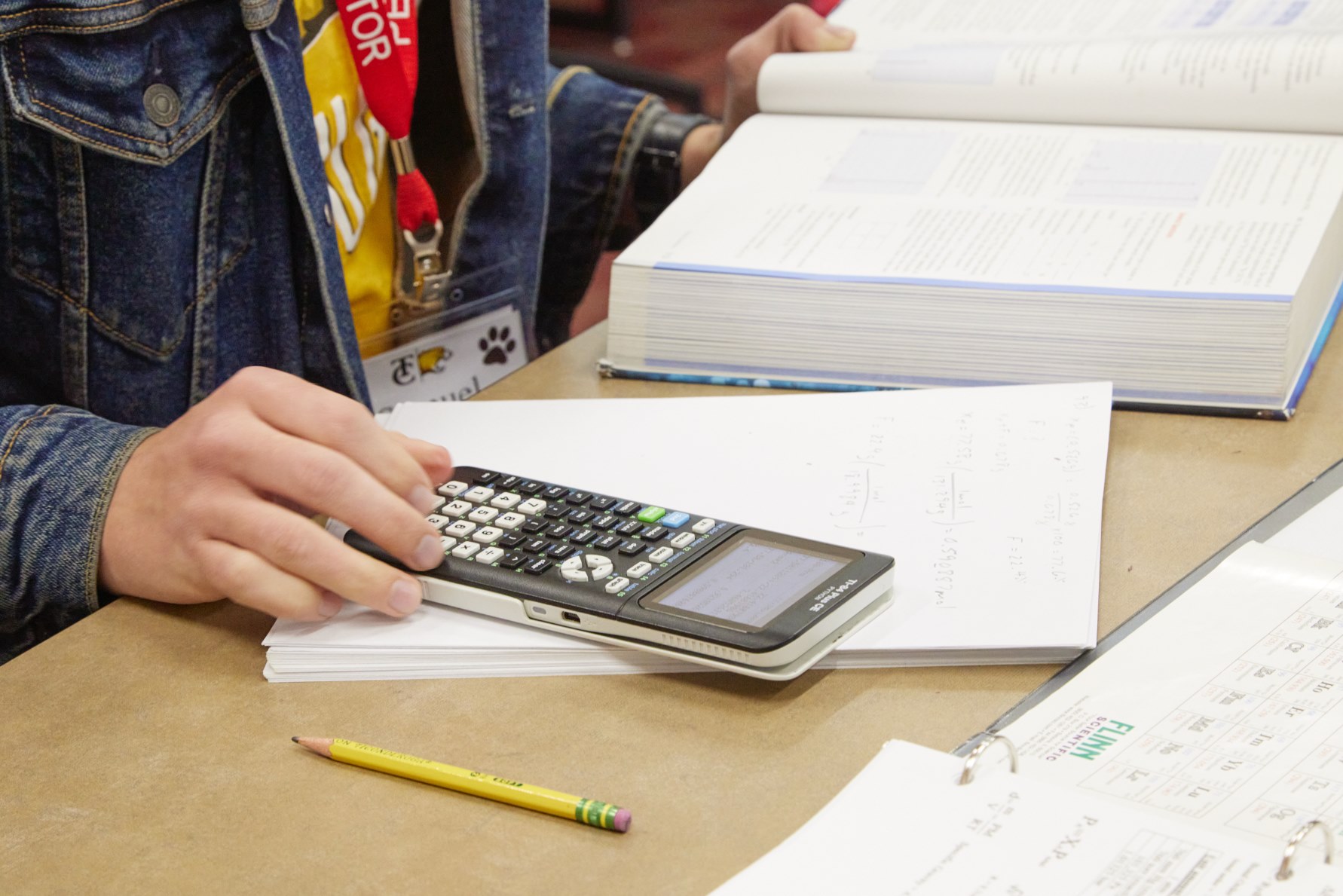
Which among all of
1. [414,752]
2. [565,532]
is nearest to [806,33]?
[565,532]

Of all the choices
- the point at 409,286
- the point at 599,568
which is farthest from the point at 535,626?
the point at 409,286

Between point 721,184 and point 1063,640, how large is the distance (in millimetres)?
426

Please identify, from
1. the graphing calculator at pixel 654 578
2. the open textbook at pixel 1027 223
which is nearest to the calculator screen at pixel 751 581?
the graphing calculator at pixel 654 578

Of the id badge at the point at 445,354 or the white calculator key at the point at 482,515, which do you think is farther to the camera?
the id badge at the point at 445,354

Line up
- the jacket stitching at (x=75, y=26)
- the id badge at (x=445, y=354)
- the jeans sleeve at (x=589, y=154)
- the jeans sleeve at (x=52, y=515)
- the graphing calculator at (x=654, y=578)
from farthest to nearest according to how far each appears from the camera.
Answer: the jeans sleeve at (x=589, y=154) < the id badge at (x=445, y=354) < the jacket stitching at (x=75, y=26) < the jeans sleeve at (x=52, y=515) < the graphing calculator at (x=654, y=578)

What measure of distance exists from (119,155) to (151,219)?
0.04 metres

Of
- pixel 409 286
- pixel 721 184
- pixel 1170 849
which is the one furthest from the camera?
pixel 409 286

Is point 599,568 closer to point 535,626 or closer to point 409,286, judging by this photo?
point 535,626

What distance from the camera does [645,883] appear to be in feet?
1.24

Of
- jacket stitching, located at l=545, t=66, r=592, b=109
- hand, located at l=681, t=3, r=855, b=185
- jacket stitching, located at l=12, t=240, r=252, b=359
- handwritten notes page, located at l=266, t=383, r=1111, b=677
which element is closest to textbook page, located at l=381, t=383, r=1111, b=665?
handwritten notes page, located at l=266, t=383, r=1111, b=677

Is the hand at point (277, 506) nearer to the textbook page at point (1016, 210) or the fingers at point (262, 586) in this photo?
the fingers at point (262, 586)

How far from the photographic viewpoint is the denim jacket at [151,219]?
686mm

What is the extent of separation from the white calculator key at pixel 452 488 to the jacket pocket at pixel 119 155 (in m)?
0.31

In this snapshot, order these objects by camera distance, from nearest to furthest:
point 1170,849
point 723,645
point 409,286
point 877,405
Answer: point 1170,849, point 723,645, point 877,405, point 409,286
